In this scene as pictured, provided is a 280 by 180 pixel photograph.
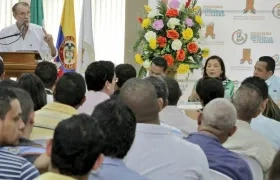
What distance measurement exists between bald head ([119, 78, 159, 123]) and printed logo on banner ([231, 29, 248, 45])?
5.37m

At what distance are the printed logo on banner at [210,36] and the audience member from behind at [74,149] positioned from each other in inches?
256

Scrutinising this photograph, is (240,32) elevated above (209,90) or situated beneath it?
elevated above

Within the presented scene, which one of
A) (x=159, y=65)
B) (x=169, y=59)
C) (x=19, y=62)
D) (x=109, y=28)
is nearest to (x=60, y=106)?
(x=19, y=62)

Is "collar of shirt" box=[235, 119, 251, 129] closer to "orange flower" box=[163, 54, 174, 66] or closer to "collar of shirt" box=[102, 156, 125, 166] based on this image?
"collar of shirt" box=[102, 156, 125, 166]

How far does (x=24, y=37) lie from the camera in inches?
277

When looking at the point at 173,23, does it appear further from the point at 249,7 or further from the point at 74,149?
the point at 74,149

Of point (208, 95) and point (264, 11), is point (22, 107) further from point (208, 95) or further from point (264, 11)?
point (264, 11)

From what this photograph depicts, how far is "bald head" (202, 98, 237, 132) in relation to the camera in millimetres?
→ 3164

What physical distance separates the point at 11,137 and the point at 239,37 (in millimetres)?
6095

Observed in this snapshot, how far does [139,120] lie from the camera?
2996mm

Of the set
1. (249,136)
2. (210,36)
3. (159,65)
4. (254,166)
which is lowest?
(254,166)

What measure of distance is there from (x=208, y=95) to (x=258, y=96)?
0.52 metres

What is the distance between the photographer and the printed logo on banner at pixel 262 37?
8102 millimetres

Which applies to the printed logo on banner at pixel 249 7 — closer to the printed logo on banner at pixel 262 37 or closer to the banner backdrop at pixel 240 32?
the banner backdrop at pixel 240 32
